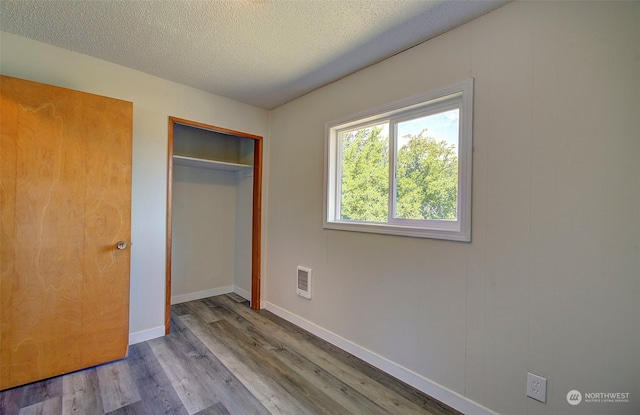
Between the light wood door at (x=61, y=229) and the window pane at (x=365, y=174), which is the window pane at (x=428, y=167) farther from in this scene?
the light wood door at (x=61, y=229)

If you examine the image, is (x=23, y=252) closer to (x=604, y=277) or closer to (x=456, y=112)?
(x=456, y=112)

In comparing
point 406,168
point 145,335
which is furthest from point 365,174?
point 145,335

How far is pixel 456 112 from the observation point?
1838 mm

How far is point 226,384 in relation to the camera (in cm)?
192

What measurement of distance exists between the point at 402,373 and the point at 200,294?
2.81 meters

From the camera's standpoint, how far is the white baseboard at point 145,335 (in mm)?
2457

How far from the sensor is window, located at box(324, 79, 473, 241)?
5.79ft

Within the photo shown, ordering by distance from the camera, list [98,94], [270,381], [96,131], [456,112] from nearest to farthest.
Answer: [456,112] < [270,381] < [96,131] < [98,94]

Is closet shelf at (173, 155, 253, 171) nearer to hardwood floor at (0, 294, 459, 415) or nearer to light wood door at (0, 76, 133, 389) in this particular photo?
light wood door at (0, 76, 133, 389)

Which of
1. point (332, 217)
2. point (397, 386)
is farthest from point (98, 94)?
point (397, 386)

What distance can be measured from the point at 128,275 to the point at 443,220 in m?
2.54

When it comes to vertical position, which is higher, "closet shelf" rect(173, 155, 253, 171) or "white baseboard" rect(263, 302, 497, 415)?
"closet shelf" rect(173, 155, 253, 171)
